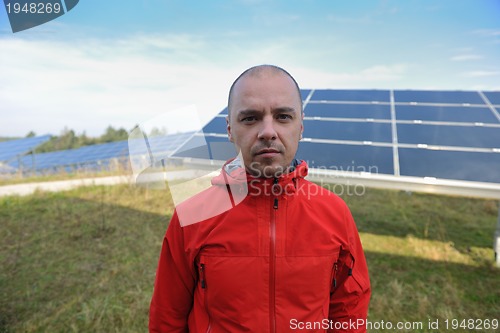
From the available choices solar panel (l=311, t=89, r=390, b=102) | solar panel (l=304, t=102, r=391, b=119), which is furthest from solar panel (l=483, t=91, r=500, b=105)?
solar panel (l=304, t=102, r=391, b=119)

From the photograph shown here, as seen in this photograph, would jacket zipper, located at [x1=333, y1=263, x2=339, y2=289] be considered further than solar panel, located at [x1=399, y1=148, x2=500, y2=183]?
No

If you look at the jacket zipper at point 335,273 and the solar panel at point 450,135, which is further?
the solar panel at point 450,135

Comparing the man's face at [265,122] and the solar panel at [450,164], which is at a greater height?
the man's face at [265,122]

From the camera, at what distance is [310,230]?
5.33ft

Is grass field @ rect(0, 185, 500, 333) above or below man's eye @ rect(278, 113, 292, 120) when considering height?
below

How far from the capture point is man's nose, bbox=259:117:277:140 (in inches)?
58.1

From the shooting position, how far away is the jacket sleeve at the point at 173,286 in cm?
168

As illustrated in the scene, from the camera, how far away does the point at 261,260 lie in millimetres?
1564

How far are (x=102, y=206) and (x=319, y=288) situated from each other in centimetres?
727

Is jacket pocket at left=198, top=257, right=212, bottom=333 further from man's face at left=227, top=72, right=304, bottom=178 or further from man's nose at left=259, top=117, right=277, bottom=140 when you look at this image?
man's nose at left=259, top=117, right=277, bottom=140

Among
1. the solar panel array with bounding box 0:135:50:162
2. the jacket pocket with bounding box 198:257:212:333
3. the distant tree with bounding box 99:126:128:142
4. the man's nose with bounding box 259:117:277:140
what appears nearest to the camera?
the man's nose with bounding box 259:117:277:140

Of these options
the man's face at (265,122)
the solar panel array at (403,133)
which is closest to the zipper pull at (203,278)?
the man's face at (265,122)

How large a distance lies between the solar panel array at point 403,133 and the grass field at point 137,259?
158cm

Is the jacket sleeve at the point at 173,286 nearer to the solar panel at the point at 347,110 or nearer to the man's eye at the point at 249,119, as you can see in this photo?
the man's eye at the point at 249,119
